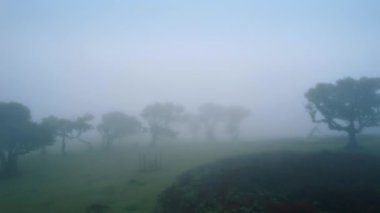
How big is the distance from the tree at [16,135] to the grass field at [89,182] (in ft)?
12.1

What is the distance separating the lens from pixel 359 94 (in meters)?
63.8

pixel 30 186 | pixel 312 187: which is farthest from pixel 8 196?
pixel 312 187

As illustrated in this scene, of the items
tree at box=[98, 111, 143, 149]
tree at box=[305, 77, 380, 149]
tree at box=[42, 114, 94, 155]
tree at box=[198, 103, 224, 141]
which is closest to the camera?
tree at box=[305, 77, 380, 149]

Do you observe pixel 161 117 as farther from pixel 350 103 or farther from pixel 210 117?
pixel 350 103

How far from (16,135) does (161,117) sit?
51.0 meters

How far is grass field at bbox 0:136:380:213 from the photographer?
38656 millimetres

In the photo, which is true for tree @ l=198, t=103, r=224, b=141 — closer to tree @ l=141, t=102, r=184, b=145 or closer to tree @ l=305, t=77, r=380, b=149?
tree @ l=141, t=102, r=184, b=145

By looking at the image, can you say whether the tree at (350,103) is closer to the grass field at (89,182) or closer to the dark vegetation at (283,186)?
the grass field at (89,182)

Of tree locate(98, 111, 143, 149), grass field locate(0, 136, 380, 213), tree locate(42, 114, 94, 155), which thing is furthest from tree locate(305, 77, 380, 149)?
tree locate(42, 114, 94, 155)

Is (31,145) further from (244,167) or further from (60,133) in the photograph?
(244,167)

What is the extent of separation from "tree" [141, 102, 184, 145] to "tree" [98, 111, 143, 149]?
6312 millimetres

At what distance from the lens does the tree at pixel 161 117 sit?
10400 centimetres

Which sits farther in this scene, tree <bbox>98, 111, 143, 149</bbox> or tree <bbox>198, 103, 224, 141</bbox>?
tree <bbox>198, 103, 224, 141</bbox>

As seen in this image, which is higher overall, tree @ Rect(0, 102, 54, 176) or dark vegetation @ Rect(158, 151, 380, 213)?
tree @ Rect(0, 102, 54, 176)
